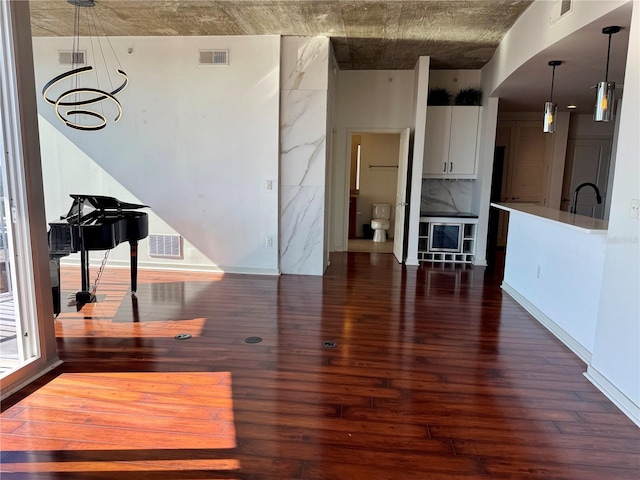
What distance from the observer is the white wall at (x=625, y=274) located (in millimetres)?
2369

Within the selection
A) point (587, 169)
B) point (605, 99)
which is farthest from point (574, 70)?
point (587, 169)

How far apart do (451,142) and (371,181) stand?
256 cm

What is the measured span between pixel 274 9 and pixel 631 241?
3880mm

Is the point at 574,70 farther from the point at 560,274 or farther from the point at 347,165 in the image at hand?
the point at 347,165

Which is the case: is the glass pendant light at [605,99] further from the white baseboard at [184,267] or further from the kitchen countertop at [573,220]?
the white baseboard at [184,267]

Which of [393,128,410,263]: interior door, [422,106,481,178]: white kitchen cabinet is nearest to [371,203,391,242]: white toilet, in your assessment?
[393,128,410,263]: interior door

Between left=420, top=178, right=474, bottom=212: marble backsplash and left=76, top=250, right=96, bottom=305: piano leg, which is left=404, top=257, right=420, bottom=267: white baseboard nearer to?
left=420, top=178, right=474, bottom=212: marble backsplash

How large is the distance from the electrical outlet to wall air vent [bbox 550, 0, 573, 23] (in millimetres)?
1808

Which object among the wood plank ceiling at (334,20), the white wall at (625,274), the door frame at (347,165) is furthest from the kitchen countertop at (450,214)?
the white wall at (625,274)

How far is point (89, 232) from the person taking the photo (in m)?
3.70

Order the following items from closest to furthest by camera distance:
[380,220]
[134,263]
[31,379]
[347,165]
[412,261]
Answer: [31,379], [134,263], [412,261], [347,165], [380,220]

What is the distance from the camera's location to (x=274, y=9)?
431cm

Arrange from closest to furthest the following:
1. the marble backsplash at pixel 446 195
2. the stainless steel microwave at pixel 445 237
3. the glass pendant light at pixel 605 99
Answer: the glass pendant light at pixel 605 99 < the stainless steel microwave at pixel 445 237 < the marble backsplash at pixel 446 195

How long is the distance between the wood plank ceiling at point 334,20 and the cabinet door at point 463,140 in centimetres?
90
